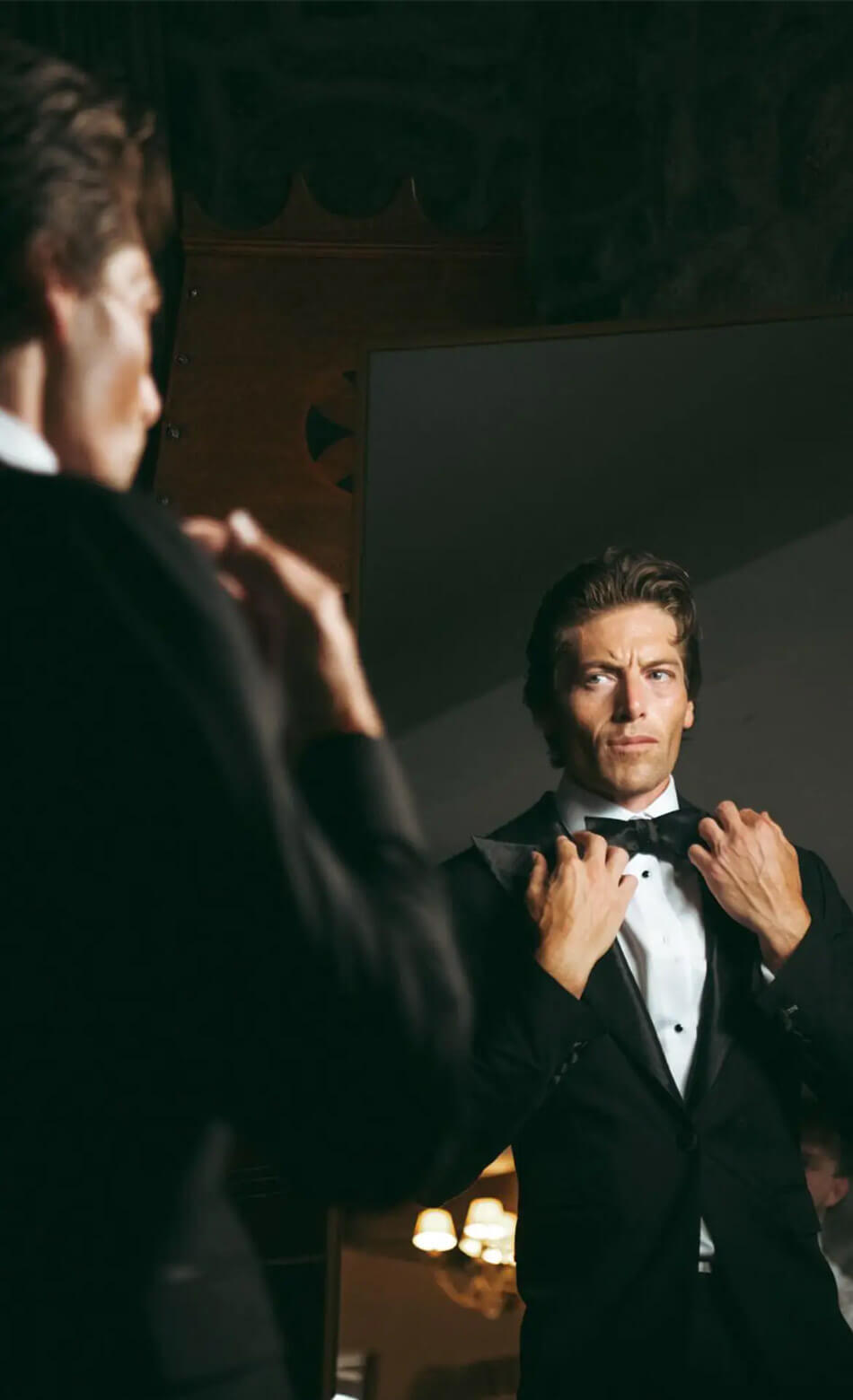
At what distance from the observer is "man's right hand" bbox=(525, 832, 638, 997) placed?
5.16ft

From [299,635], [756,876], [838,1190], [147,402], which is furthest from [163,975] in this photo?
[838,1190]

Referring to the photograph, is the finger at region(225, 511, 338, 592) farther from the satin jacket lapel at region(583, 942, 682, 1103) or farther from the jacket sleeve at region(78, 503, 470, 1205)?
the satin jacket lapel at region(583, 942, 682, 1103)

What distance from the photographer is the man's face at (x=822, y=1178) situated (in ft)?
5.40

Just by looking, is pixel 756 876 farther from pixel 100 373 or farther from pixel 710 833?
pixel 100 373

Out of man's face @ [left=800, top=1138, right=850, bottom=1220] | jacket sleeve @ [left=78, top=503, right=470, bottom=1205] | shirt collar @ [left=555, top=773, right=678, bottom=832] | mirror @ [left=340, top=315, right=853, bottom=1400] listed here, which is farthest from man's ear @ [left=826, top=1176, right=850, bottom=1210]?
jacket sleeve @ [left=78, top=503, right=470, bottom=1205]

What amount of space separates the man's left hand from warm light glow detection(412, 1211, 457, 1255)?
48 centimetres

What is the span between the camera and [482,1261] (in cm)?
171

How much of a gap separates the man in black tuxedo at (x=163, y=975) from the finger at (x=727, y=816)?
1066mm

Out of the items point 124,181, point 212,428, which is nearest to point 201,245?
point 212,428

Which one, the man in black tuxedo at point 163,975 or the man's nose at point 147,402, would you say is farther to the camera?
the man's nose at point 147,402

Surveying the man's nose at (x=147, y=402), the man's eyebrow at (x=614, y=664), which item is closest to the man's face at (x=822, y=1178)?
the man's eyebrow at (x=614, y=664)

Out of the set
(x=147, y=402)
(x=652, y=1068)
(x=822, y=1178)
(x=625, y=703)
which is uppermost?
(x=147, y=402)

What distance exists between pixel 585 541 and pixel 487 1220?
84 cm

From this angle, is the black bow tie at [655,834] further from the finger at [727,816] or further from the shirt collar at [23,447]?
the shirt collar at [23,447]
